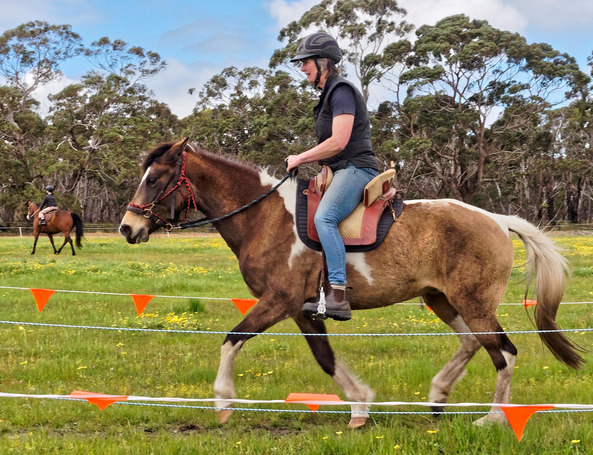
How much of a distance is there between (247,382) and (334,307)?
2066mm

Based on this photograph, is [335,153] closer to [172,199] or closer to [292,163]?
[292,163]

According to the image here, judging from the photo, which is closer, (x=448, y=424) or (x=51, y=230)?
(x=448, y=424)

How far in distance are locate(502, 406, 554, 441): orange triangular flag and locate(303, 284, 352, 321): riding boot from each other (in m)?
1.42

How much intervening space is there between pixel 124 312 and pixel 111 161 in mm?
43468

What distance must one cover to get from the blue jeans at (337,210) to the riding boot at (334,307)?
8 centimetres

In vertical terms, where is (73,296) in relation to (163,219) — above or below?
below

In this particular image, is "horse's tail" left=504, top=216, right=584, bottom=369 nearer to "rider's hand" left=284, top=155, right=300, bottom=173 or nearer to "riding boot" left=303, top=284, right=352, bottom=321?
"riding boot" left=303, top=284, right=352, bottom=321

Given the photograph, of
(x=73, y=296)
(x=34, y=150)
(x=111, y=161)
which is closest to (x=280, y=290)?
(x=73, y=296)

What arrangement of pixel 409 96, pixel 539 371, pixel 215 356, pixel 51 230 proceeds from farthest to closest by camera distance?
pixel 409 96 → pixel 51 230 → pixel 215 356 → pixel 539 371

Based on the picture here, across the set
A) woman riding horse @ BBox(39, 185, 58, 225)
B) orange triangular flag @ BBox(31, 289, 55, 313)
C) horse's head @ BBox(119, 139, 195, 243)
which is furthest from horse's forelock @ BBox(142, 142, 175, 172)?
woman riding horse @ BBox(39, 185, 58, 225)

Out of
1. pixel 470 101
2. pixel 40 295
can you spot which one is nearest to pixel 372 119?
pixel 470 101

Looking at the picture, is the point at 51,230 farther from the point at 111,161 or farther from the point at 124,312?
the point at 111,161

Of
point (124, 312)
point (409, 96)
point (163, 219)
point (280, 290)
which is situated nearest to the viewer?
point (280, 290)

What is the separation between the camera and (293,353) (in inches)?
309
